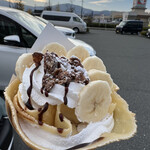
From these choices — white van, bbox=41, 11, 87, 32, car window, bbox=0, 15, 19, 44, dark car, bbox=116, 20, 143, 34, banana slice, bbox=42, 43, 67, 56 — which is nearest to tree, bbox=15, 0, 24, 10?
white van, bbox=41, 11, 87, 32

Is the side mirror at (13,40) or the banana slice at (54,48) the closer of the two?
the banana slice at (54,48)

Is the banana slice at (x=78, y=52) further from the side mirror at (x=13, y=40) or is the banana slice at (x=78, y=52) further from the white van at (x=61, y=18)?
the white van at (x=61, y=18)

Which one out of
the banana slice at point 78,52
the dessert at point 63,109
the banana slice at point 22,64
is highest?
the banana slice at point 78,52

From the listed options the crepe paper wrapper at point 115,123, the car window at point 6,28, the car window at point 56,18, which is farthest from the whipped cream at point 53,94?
the car window at point 56,18

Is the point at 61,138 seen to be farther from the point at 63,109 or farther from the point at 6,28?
the point at 6,28

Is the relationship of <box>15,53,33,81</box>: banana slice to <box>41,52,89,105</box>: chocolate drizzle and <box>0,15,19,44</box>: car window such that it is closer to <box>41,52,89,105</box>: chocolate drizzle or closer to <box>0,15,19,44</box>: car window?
<box>41,52,89,105</box>: chocolate drizzle

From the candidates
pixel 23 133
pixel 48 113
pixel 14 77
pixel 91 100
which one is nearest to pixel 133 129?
pixel 91 100

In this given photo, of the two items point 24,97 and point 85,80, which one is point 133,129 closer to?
point 85,80
